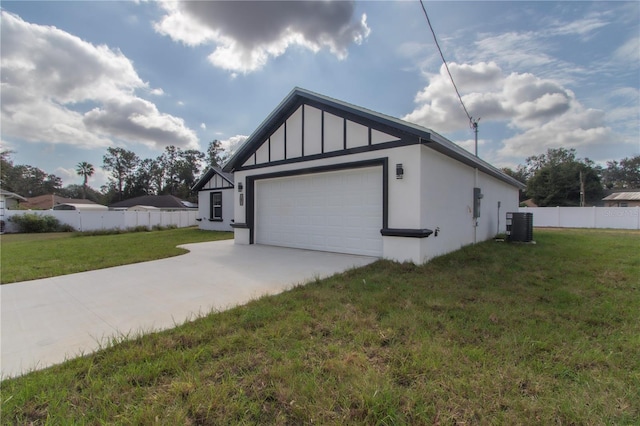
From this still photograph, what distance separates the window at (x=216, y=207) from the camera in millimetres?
16194

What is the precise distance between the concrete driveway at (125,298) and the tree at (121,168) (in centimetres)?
4681

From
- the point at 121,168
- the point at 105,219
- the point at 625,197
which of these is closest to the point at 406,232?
the point at 105,219

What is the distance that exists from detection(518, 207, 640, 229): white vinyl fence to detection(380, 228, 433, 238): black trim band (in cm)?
1795

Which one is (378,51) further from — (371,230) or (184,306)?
(184,306)

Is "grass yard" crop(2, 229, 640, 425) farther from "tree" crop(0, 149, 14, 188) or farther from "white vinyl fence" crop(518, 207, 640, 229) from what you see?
"tree" crop(0, 149, 14, 188)

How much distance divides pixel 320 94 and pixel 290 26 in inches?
67.4

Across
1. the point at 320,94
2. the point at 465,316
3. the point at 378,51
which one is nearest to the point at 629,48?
the point at 378,51

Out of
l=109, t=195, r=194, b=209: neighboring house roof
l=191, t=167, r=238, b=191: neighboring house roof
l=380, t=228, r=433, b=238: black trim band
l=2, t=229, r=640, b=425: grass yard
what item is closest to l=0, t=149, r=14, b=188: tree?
l=109, t=195, r=194, b=209: neighboring house roof

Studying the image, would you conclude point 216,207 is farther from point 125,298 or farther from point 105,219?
point 125,298

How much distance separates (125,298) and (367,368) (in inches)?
140

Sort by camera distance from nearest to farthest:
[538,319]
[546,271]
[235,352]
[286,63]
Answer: [235,352] < [538,319] < [546,271] < [286,63]

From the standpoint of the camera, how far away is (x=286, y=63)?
8.62 metres

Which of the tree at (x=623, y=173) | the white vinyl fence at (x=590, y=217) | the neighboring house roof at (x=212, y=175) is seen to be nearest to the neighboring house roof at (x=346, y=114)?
the neighboring house roof at (x=212, y=175)

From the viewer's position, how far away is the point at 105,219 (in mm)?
17656
